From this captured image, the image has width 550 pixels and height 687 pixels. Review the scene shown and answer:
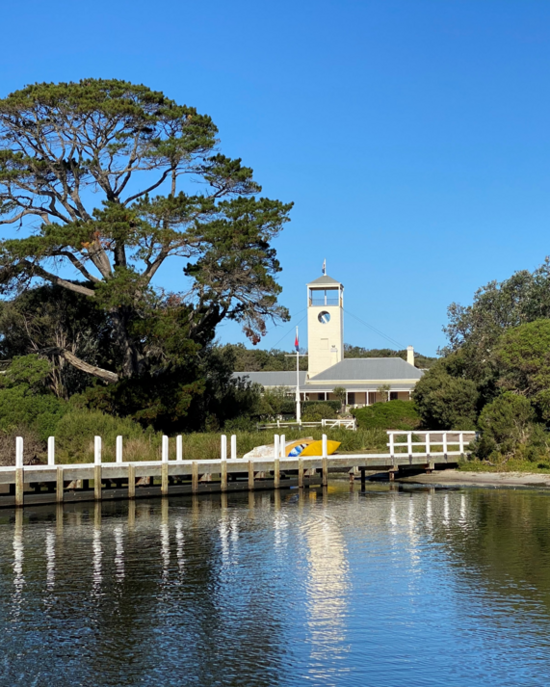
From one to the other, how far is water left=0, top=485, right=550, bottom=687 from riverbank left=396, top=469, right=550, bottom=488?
25.8ft

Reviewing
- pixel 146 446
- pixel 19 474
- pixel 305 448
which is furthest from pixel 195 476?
pixel 305 448

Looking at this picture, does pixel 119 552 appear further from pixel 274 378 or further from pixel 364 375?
pixel 274 378

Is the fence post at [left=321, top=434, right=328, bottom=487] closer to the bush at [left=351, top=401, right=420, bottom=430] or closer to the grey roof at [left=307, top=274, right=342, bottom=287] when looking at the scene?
the bush at [left=351, top=401, right=420, bottom=430]

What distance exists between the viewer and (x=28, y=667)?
11.9 m

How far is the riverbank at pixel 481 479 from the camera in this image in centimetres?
3381

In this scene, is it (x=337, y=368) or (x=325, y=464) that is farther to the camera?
(x=337, y=368)

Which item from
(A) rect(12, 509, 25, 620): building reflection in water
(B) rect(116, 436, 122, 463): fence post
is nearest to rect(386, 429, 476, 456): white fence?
(B) rect(116, 436, 122, 463): fence post

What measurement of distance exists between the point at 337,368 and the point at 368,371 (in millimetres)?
2998

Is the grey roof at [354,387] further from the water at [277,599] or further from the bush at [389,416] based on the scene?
the water at [277,599]

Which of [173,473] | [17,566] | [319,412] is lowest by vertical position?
[17,566]

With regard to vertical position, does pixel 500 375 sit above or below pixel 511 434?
above

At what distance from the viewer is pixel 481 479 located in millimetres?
35750

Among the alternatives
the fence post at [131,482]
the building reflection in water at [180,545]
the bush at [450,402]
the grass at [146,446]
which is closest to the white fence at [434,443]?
the bush at [450,402]

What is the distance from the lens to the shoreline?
3381 cm
